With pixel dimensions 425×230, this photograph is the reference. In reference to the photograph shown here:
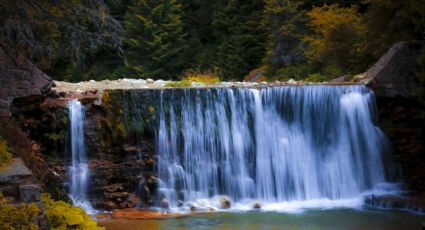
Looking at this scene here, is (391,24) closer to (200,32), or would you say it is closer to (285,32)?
(285,32)

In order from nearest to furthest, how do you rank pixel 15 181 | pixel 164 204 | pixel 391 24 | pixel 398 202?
pixel 15 181, pixel 398 202, pixel 164 204, pixel 391 24

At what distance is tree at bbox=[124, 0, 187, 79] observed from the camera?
32094mm

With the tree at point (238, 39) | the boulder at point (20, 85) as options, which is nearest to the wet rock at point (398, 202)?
the boulder at point (20, 85)

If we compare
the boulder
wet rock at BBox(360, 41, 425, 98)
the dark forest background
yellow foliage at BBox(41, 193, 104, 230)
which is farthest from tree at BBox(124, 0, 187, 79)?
yellow foliage at BBox(41, 193, 104, 230)

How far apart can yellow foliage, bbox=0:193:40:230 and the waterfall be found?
18.8ft

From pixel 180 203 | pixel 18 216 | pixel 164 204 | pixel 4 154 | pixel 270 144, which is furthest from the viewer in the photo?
pixel 270 144

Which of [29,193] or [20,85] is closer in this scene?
[29,193]

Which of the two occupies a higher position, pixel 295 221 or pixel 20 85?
pixel 20 85

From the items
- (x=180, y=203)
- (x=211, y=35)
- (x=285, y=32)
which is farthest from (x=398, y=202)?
(x=211, y=35)

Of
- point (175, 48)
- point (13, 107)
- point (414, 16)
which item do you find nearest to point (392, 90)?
point (414, 16)

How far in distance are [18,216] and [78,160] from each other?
640 cm

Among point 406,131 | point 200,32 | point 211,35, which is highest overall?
point 200,32

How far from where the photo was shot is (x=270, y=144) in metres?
Result: 13.7

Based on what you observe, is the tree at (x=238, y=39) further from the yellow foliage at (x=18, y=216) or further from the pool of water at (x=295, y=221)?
the yellow foliage at (x=18, y=216)
